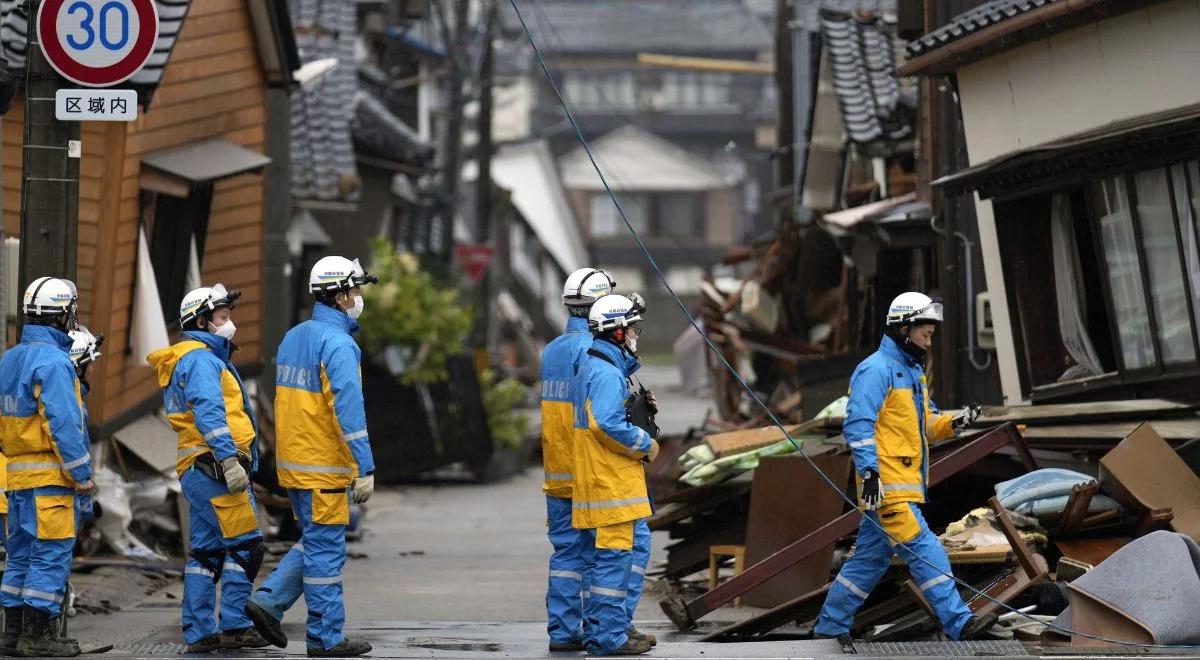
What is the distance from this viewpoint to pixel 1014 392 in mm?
14562

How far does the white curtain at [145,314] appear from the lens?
14953mm

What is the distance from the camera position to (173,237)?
646 inches

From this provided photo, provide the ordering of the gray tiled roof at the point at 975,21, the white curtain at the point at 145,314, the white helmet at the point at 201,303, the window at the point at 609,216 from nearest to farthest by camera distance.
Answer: the white helmet at the point at 201,303
the gray tiled roof at the point at 975,21
the white curtain at the point at 145,314
the window at the point at 609,216

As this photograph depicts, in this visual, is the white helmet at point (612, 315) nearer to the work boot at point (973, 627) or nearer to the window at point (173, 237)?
the work boot at point (973, 627)

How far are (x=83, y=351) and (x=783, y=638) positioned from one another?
447 centimetres

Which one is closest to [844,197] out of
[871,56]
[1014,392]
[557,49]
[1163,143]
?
[871,56]

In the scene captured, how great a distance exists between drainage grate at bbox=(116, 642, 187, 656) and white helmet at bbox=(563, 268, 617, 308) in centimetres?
310

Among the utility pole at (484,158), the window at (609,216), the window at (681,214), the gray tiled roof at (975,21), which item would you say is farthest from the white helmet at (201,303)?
the window at (681,214)

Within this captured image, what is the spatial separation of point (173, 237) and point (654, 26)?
2281 inches

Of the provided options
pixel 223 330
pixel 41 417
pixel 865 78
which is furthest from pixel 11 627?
pixel 865 78

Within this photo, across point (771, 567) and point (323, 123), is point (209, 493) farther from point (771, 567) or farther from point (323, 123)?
point (323, 123)

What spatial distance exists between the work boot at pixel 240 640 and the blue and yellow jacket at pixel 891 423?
3.46 metres

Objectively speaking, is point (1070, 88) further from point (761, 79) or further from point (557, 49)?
point (761, 79)

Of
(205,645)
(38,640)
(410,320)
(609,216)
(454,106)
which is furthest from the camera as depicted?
(609,216)
